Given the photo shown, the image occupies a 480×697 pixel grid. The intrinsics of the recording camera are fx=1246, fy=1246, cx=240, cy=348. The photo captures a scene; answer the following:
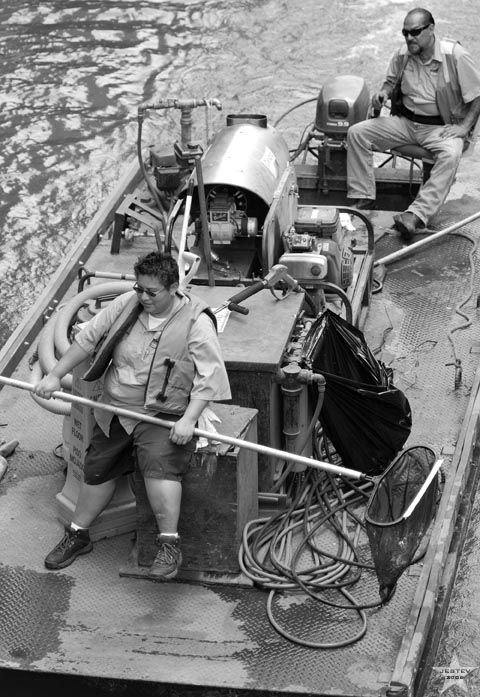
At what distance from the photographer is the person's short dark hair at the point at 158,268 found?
4.99m

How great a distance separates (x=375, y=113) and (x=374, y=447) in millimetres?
3564

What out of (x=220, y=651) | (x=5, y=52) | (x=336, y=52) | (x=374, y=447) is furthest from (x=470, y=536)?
(x=5, y=52)

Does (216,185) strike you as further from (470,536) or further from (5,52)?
(5,52)

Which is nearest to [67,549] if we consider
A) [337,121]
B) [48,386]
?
[48,386]

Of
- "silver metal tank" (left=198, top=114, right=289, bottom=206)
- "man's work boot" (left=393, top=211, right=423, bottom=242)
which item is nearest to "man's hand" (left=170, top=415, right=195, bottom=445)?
"silver metal tank" (left=198, top=114, right=289, bottom=206)

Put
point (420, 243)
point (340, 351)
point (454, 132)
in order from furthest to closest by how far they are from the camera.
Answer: point (454, 132) < point (420, 243) < point (340, 351)

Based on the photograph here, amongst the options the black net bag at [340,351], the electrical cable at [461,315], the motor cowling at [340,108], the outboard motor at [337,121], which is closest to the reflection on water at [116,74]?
the outboard motor at [337,121]

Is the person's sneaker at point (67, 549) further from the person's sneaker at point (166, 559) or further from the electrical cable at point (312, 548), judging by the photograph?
the electrical cable at point (312, 548)

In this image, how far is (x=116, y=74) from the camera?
13000 millimetres

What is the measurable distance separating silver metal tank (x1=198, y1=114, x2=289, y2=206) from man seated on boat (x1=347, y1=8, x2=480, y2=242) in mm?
1183

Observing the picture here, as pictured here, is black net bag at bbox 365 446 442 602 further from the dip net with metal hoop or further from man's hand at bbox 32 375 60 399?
man's hand at bbox 32 375 60 399

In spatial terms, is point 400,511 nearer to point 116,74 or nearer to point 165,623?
point 165,623

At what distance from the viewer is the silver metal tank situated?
22.6 ft

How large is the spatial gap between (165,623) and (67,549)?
63 centimetres
